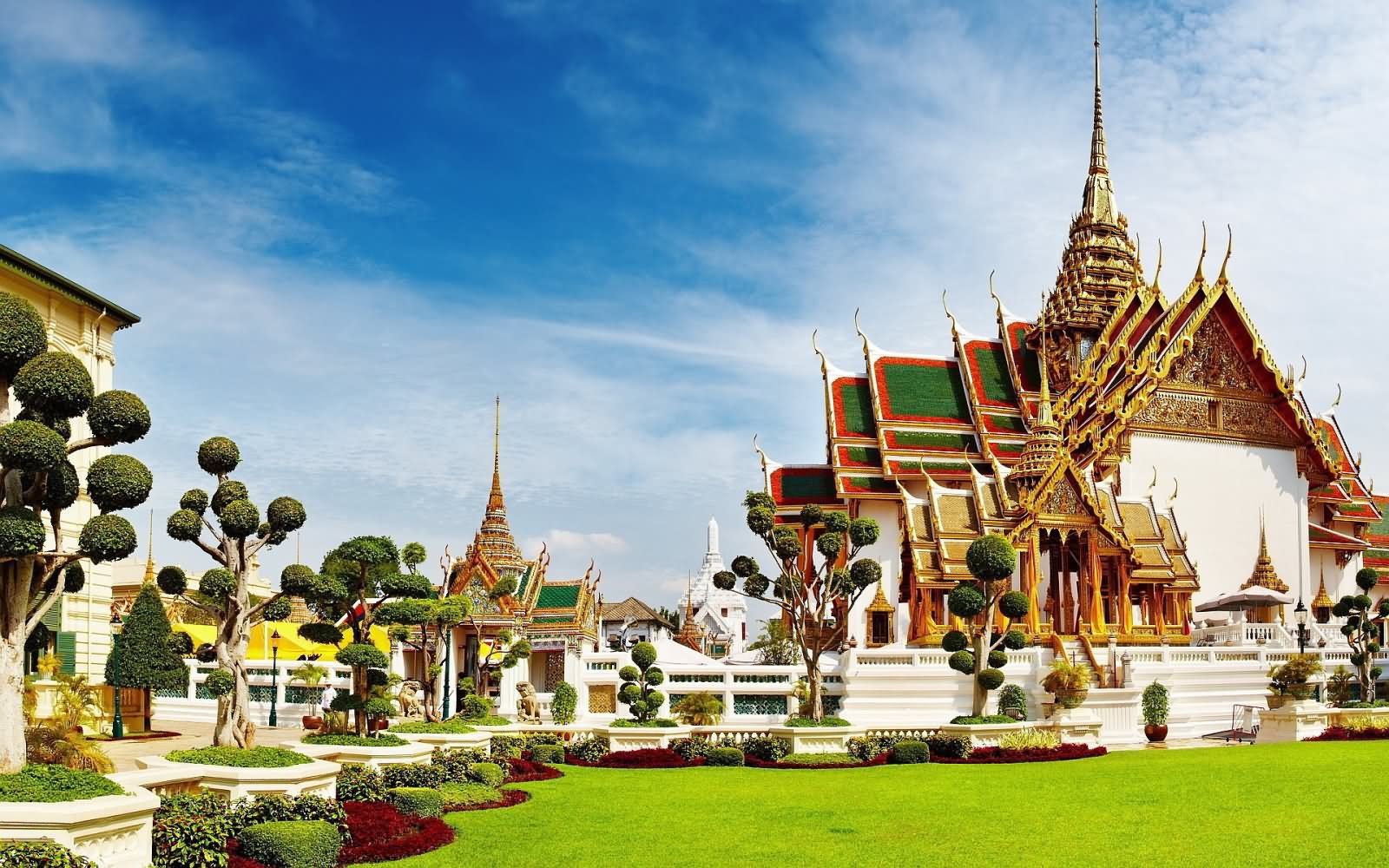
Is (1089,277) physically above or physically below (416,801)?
above

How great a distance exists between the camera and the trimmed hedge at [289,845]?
10078mm

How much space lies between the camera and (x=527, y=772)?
17.7 m

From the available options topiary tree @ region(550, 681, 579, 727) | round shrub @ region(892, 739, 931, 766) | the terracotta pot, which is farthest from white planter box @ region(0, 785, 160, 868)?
the terracotta pot

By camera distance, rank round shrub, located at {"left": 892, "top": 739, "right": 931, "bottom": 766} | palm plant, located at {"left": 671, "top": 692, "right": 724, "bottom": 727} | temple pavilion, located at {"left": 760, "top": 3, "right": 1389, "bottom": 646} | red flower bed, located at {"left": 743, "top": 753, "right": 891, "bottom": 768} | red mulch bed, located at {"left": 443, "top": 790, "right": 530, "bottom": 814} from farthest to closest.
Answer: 1. temple pavilion, located at {"left": 760, "top": 3, "right": 1389, "bottom": 646}
2. palm plant, located at {"left": 671, "top": 692, "right": 724, "bottom": 727}
3. round shrub, located at {"left": 892, "top": 739, "right": 931, "bottom": 766}
4. red flower bed, located at {"left": 743, "top": 753, "right": 891, "bottom": 768}
5. red mulch bed, located at {"left": 443, "top": 790, "right": 530, "bottom": 814}

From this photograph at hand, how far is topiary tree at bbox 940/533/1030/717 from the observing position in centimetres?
2109

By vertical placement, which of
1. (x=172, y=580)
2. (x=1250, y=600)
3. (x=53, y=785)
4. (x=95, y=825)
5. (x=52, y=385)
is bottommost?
(x=95, y=825)

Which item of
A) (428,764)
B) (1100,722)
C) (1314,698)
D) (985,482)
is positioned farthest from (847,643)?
(428,764)

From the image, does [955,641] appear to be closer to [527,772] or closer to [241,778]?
[527,772]

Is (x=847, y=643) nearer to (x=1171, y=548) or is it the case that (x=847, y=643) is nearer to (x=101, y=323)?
(x=1171, y=548)

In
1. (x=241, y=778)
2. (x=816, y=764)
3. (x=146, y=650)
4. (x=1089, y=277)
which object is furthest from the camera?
(x=1089, y=277)

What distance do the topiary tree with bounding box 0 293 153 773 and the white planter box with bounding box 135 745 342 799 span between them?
1784 millimetres

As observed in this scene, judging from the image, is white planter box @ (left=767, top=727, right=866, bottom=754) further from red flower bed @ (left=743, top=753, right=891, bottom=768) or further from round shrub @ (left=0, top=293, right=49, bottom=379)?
round shrub @ (left=0, top=293, right=49, bottom=379)

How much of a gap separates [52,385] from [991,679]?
15405 mm

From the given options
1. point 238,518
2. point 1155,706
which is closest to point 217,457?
point 238,518
